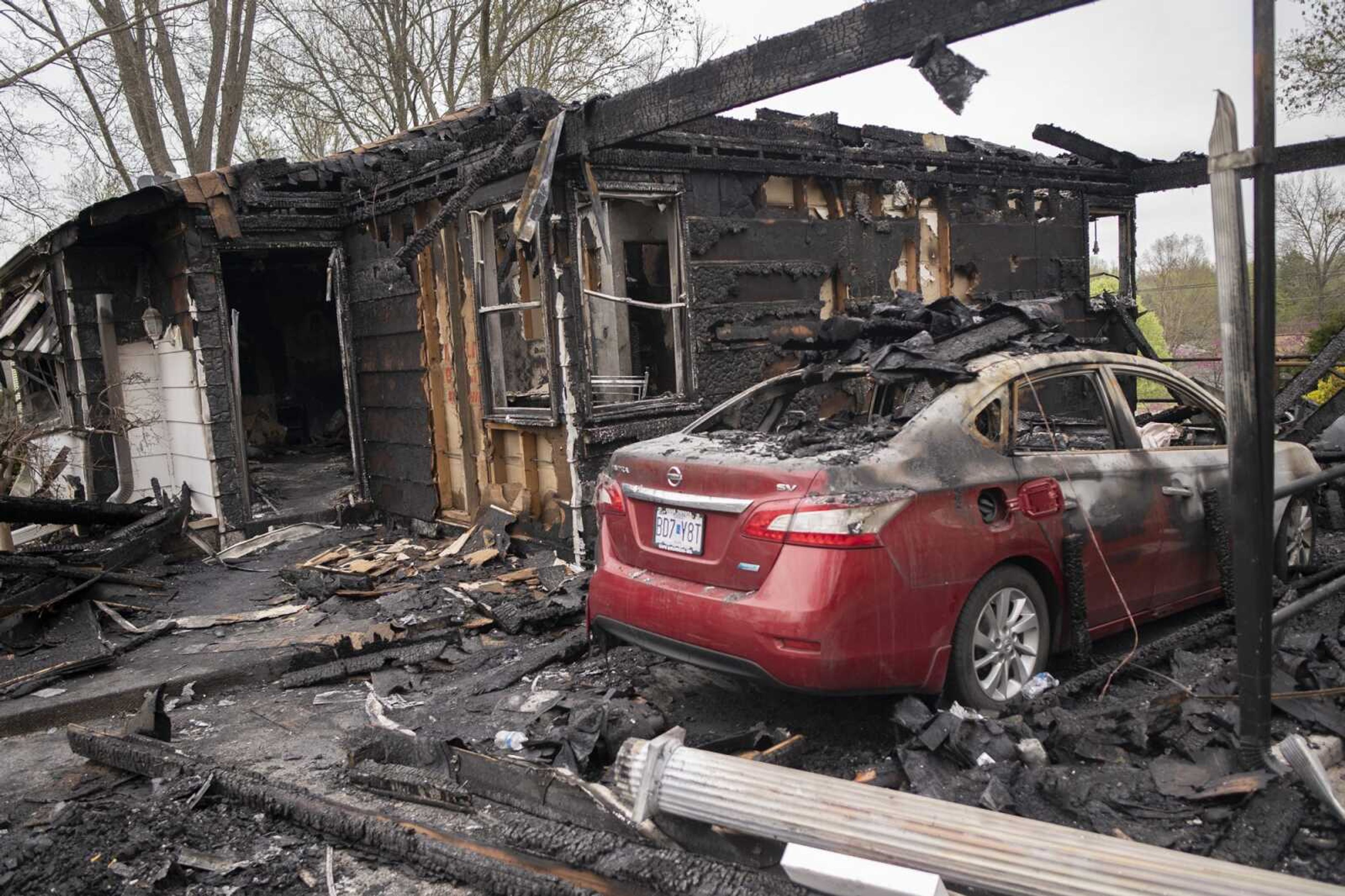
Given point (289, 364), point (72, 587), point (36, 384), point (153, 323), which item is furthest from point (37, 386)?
point (72, 587)

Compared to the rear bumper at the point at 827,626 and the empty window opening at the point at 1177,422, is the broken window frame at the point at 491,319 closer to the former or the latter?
the rear bumper at the point at 827,626

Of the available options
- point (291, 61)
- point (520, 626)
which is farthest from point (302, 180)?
point (291, 61)

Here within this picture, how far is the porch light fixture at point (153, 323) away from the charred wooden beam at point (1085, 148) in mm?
10081

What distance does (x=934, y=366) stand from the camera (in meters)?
4.52

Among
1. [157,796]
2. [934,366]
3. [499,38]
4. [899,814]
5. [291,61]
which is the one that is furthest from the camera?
[291,61]

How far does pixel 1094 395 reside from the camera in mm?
5047

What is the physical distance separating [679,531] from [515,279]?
5143 millimetres

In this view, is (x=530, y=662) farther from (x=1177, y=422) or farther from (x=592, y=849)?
(x=1177, y=422)

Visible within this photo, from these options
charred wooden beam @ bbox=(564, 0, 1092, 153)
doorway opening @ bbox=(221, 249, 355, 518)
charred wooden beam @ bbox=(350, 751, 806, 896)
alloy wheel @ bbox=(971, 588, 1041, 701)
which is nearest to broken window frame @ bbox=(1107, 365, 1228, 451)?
alloy wheel @ bbox=(971, 588, 1041, 701)

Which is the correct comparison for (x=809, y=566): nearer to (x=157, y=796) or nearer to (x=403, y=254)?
(x=157, y=796)

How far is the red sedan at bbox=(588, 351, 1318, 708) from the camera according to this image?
12.8 feet

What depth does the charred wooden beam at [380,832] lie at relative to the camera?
128 inches

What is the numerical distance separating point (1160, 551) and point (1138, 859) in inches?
105

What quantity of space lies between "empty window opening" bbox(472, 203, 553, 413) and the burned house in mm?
29
